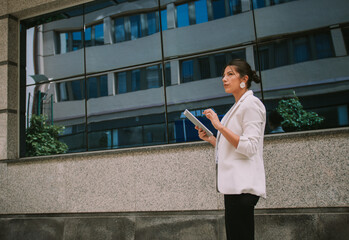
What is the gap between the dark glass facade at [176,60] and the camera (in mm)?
5238

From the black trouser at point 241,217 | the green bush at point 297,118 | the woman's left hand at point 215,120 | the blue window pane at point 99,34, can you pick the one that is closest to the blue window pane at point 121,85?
the blue window pane at point 99,34

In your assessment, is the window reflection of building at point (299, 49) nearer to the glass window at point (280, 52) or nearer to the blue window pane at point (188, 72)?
the glass window at point (280, 52)

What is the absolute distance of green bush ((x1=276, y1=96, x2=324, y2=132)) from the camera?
426cm

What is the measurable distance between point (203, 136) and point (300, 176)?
81.4 inches

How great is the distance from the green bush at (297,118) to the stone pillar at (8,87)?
4847 millimetres

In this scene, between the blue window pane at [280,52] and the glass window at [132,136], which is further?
the glass window at [132,136]

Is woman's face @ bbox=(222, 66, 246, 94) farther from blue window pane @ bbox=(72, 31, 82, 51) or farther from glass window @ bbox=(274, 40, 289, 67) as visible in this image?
blue window pane @ bbox=(72, 31, 82, 51)

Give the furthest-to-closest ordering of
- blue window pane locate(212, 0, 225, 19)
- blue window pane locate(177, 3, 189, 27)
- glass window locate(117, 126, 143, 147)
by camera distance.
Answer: glass window locate(117, 126, 143, 147)
blue window pane locate(212, 0, 225, 19)
blue window pane locate(177, 3, 189, 27)

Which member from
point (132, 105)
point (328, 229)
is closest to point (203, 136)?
point (328, 229)

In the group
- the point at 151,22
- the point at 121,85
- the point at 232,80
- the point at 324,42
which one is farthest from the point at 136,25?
the point at 232,80

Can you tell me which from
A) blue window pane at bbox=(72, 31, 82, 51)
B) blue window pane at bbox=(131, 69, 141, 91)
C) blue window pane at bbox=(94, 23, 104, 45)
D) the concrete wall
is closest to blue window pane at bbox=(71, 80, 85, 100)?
blue window pane at bbox=(94, 23, 104, 45)

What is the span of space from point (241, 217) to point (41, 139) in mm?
5077

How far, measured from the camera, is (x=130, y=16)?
26984 millimetres

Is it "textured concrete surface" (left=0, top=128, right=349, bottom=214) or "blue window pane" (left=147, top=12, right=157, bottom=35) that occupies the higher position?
"blue window pane" (left=147, top=12, right=157, bottom=35)
